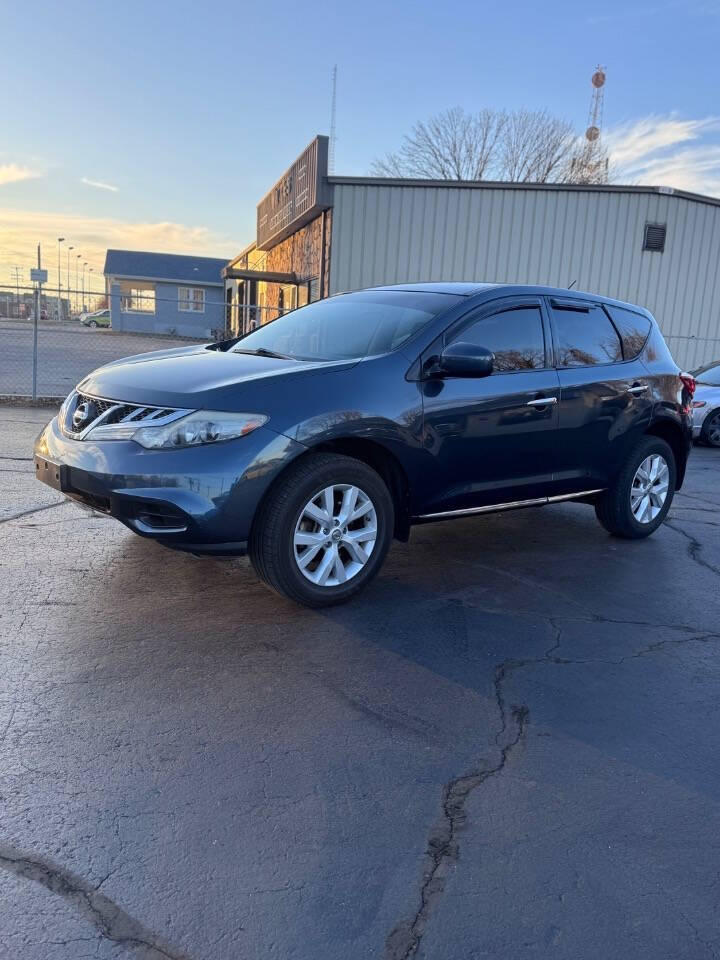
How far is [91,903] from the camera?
6.84 feet

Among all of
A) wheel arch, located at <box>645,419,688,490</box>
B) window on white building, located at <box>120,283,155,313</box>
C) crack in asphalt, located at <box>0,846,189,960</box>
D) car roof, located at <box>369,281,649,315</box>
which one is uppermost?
window on white building, located at <box>120,283,155,313</box>

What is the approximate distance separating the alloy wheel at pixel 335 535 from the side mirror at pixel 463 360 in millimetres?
852

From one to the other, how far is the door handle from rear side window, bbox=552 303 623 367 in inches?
12.3

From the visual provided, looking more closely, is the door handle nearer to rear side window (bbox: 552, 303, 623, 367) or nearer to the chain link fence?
rear side window (bbox: 552, 303, 623, 367)

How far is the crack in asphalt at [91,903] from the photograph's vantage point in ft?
6.44

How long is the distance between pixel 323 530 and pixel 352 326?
149 centimetres

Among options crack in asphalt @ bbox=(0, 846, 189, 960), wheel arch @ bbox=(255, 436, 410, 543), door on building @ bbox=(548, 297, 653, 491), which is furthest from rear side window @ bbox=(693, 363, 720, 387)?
crack in asphalt @ bbox=(0, 846, 189, 960)

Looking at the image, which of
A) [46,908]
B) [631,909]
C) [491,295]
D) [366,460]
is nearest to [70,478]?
[366,460]

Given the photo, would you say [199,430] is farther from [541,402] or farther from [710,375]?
[710,375]

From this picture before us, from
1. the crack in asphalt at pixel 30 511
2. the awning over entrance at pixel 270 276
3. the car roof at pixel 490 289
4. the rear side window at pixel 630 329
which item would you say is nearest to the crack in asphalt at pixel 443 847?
the car roof at pixel 490 289

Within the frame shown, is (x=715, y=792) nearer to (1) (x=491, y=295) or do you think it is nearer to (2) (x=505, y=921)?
(2) (x=505, y=921)

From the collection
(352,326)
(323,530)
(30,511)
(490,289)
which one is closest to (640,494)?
(490,289)

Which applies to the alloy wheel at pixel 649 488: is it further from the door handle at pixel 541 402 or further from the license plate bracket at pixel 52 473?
the license plate bracket at pixel 52 473

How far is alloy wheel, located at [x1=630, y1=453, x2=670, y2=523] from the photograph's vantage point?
5926 millimetres
